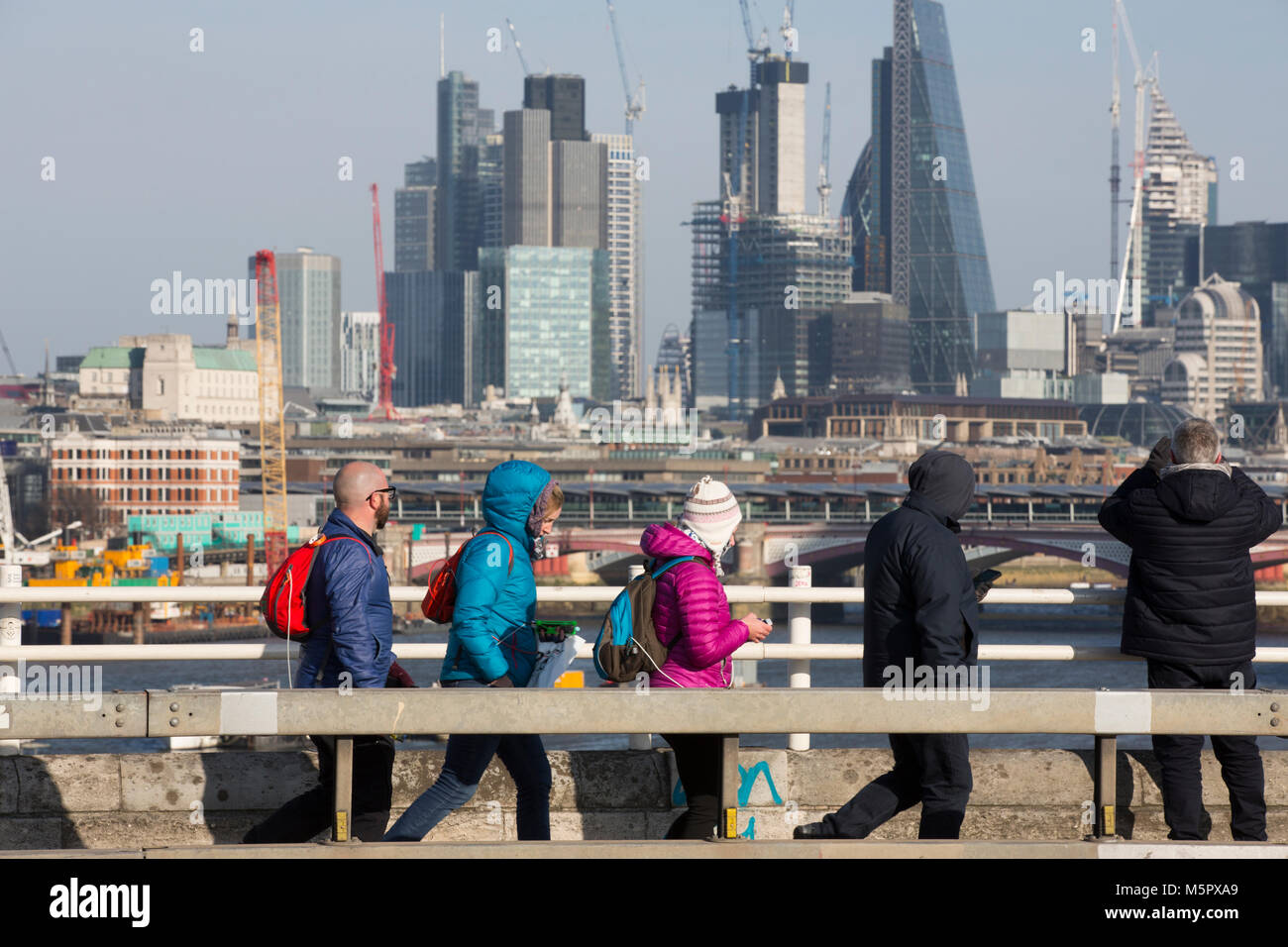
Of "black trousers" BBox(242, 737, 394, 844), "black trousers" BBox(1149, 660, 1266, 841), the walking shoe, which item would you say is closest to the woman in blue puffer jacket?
"black trousers" BBox(242, 737, 394, 844)

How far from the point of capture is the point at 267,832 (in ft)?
17.5

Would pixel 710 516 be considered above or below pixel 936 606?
above

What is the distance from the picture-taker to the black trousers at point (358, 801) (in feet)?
17.6

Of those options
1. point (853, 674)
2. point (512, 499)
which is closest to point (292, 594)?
point (512, 499)

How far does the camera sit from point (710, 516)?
5.48m

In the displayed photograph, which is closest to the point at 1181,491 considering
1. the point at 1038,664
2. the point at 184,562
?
the point at 1038,664

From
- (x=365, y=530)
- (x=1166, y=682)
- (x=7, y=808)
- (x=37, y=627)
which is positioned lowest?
(x=37, y=627)

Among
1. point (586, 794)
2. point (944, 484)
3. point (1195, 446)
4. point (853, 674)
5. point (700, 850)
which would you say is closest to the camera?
point (700, 850)

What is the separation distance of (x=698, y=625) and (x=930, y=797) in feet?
2.97

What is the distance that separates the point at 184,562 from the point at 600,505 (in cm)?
2739

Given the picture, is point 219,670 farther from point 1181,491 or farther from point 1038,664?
point 1181,491

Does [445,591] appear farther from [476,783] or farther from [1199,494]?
[1199,494]
